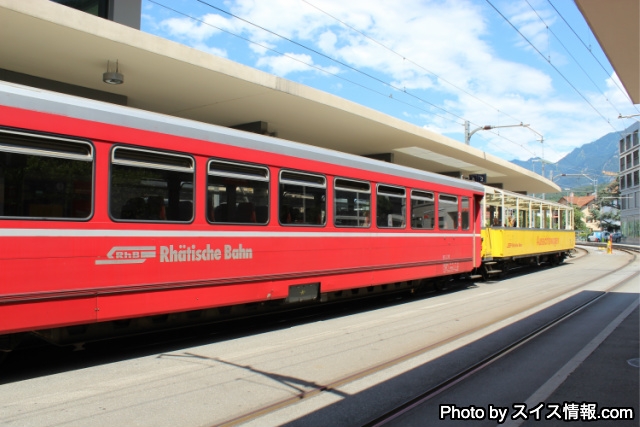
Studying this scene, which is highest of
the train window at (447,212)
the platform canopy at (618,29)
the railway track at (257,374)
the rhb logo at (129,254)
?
the platform canopy at (618,29)

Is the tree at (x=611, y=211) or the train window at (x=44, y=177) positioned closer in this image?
the train window at (x=44, y=177)

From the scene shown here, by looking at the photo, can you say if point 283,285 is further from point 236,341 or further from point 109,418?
point 109,418

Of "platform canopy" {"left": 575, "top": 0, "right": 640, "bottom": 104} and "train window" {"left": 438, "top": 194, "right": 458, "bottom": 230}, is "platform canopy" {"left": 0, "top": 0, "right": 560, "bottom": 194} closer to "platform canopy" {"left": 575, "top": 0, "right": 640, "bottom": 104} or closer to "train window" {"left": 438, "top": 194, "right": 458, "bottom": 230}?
"train window" {"left": 438, "top": 194, "right": 458, "bottom": 230}

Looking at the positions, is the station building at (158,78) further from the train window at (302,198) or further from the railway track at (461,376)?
the railway track at (461,376)

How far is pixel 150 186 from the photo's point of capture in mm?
6133

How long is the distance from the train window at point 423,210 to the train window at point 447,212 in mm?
357

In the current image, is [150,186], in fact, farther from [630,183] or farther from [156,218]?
[630,183]

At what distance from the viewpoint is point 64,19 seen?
796 centimetres

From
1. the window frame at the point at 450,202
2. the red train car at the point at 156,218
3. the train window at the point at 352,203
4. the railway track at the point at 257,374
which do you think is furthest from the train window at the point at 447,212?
the railway track at the point at 257,374

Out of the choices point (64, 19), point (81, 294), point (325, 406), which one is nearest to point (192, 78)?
point (64, 19)

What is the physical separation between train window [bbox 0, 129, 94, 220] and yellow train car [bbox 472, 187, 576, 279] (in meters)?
11.6

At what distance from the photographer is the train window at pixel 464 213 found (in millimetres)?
12922

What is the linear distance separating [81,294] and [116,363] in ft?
3.67

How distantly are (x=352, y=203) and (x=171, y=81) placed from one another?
508 cm
